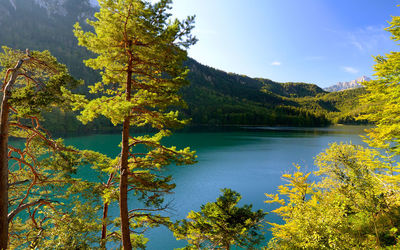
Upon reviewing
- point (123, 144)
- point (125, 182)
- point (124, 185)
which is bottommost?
point (124, 185)

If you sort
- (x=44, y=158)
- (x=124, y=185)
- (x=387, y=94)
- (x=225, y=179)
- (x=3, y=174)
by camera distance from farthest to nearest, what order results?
(x=225, y=179)
(x=387, y=94)
(x=124, y=185)
(x=44, y=158)
(x=3, y=174)

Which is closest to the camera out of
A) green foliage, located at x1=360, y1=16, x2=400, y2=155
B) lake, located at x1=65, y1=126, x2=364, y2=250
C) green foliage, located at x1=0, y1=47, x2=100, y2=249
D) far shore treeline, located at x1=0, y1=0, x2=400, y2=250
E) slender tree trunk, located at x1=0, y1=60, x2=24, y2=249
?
green foliage, located at x1=0, y1=47, x2=100, y2=249

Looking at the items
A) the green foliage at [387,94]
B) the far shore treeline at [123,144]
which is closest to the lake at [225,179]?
the far shore treeline at [123,144]

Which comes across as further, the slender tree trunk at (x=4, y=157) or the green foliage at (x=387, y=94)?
the green foliage at (x=387, y=94)

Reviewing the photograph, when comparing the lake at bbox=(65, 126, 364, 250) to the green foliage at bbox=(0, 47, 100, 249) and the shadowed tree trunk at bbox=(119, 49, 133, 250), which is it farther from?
the green foliage at bbox=(0, 47, 100, 249)

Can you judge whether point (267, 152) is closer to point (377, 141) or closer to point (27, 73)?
point (377, 141)

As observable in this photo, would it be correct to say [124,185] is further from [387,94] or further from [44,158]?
[387,94]

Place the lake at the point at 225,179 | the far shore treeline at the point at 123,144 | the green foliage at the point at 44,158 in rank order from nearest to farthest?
the green foliage at the point at 44,158 → the far shore treeline at the point at 123,144 → the lake at the point at 225,179

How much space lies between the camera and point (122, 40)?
640cm

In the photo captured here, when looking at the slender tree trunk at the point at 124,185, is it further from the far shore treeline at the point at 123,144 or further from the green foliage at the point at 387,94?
the green foliage at the point at 387,94

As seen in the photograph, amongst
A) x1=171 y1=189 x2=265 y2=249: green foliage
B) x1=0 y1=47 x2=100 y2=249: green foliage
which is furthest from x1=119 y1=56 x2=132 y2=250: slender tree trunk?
x1=171 y1=189 x2=265 y2=249: green foliage

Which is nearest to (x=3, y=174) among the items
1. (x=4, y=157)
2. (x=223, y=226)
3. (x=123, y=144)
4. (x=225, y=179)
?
(x=4, y=157)

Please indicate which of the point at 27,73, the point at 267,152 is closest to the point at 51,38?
the point at 267,152

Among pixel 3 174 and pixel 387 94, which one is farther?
pixel 387 94
